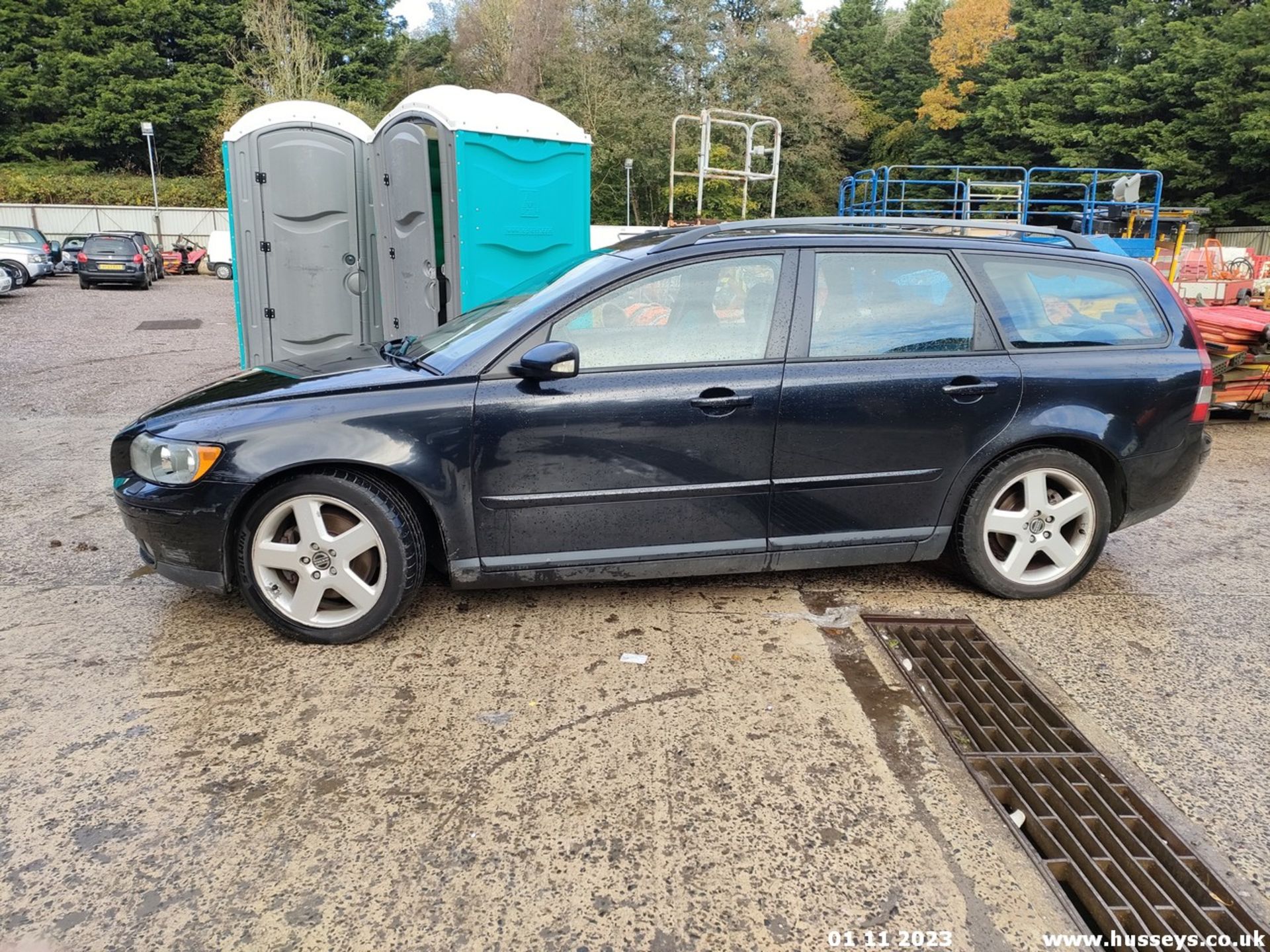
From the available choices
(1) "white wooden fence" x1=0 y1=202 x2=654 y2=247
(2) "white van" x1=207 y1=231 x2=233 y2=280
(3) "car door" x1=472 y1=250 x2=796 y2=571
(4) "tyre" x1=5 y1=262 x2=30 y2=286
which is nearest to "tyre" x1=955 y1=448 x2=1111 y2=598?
(3) "car door" x1=472 y1=250 x2=796 y2=571

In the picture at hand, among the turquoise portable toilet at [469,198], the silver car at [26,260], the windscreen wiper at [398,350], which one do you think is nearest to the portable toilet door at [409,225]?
the turquoise portable toilet at [469,198]

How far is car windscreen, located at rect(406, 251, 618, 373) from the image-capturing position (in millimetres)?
3639

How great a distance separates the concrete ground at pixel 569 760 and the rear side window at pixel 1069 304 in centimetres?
119

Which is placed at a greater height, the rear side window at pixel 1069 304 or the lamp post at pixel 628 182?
the lamp post at pixel 628 182

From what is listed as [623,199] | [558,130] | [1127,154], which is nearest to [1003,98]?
[1127,154]

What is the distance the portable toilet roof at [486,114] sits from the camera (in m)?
6.71

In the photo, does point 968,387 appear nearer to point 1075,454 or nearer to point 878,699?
point 1075,454

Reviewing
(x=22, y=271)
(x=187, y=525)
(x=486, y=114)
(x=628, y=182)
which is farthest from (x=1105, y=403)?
(x=628, y=182)

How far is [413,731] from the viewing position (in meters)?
2.94

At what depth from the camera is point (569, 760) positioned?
2793 mm

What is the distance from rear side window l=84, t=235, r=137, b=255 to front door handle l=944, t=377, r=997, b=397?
82.5 ft

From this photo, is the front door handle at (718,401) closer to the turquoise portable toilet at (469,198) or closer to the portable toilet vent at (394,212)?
the turquoise portable toilet at (469,198)

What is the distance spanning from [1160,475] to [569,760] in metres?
3.02

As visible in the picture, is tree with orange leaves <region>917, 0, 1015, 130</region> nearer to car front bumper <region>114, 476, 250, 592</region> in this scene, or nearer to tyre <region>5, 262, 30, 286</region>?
tyre <region>5, 262, 30, 286</region>
